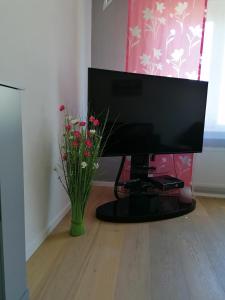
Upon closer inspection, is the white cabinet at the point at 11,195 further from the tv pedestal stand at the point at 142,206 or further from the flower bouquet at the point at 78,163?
the tv pedestal stand at the point at 142,206

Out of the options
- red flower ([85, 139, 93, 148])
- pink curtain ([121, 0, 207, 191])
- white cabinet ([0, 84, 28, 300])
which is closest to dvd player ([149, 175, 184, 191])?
red flower ([85, 139, 93, 148])

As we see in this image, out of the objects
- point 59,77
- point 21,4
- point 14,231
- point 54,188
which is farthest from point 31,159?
point 21,4

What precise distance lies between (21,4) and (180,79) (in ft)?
4.66

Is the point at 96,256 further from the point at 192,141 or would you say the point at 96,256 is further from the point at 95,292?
the point at 192,141

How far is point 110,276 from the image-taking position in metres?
1.21

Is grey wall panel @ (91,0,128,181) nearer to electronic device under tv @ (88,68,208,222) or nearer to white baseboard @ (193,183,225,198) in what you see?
electronic device under tv @ (88,68,208,222)

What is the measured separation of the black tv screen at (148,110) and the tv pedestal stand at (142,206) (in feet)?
0.74

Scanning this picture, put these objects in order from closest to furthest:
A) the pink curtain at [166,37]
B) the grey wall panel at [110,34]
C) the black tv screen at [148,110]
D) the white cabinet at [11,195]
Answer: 1. the white cabinet at [11,195]
2. the black tv screen at [148,110]
3. the pink curtain at [166,37]
4. the grey wall panel at [110,34]

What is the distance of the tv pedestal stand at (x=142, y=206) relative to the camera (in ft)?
6.07

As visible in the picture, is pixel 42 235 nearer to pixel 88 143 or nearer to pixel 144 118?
pixel 88 143

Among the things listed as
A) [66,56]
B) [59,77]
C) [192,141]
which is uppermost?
[66,56]

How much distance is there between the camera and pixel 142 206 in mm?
2033

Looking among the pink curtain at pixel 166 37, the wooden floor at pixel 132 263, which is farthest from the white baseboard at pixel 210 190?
the pink curtain at pixel 166 37

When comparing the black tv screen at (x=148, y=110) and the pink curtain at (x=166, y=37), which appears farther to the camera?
the pink curtain at (x=166, y=37)
